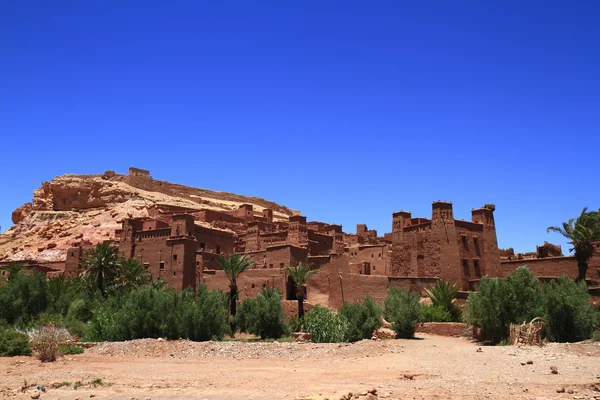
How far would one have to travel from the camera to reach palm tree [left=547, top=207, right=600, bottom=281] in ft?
104

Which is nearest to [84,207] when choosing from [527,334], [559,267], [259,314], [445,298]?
[259,314]

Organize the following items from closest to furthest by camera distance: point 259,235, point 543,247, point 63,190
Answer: point 543,247
point 259,235
point 63,190

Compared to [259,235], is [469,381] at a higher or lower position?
lower

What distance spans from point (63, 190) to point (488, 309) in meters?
61.0

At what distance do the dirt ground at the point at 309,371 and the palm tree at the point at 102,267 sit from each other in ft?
50.4

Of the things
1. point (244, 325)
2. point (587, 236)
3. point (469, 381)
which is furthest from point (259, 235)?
point (469, 381)

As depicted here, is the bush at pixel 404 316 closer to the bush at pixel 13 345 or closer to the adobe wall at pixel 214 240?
the bush at pixel 13 345

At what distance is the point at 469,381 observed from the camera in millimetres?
13922

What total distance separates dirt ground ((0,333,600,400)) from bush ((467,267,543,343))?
2388 millimetres

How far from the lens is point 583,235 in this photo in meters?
31.7

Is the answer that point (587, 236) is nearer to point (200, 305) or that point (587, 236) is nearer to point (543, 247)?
point (543, 247)

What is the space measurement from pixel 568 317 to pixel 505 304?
2.32 m

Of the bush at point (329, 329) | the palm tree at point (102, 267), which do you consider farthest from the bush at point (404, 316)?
the palm tree at point (102, 267)

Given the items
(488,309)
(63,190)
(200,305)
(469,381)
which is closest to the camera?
(469,381)
